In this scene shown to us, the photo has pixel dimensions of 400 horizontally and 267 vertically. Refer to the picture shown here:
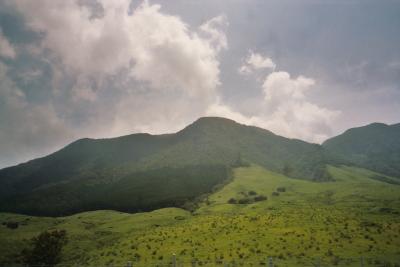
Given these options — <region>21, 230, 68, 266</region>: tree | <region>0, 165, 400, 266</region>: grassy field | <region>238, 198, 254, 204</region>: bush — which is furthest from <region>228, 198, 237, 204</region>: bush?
<region>21, 230, 68, 266</region>: tree

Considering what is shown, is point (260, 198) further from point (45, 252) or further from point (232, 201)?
point (45, 252)

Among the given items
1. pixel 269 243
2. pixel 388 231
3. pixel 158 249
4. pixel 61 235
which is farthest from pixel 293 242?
pixel 61 235

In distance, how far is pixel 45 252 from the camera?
7756cm

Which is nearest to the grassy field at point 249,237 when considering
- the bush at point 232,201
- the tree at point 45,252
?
the tree at point 45,252

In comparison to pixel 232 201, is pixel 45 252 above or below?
below

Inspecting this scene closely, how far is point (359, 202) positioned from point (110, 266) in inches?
3827

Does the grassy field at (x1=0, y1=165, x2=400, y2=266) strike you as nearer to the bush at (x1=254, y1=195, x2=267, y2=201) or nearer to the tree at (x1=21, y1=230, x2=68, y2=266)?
the tree at (x1=21, y1=230, x2=68, y2=266)

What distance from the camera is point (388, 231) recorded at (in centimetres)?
7500

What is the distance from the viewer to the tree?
249 ft

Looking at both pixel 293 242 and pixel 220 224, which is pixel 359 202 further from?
pixel 293 242

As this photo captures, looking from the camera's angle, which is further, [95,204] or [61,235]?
[95,204]

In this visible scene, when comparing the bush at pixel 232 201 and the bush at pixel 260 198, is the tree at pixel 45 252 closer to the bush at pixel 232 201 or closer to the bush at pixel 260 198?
the bush at pixel 232 201

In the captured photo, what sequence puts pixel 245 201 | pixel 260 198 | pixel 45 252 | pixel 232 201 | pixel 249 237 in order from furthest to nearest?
1. pixel 260 198
2. pixel 232 201
3. pixel 245 201
4. pixel 45 252
5. pixel 249 237

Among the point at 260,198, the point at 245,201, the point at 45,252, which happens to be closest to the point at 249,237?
the point at 45,252
